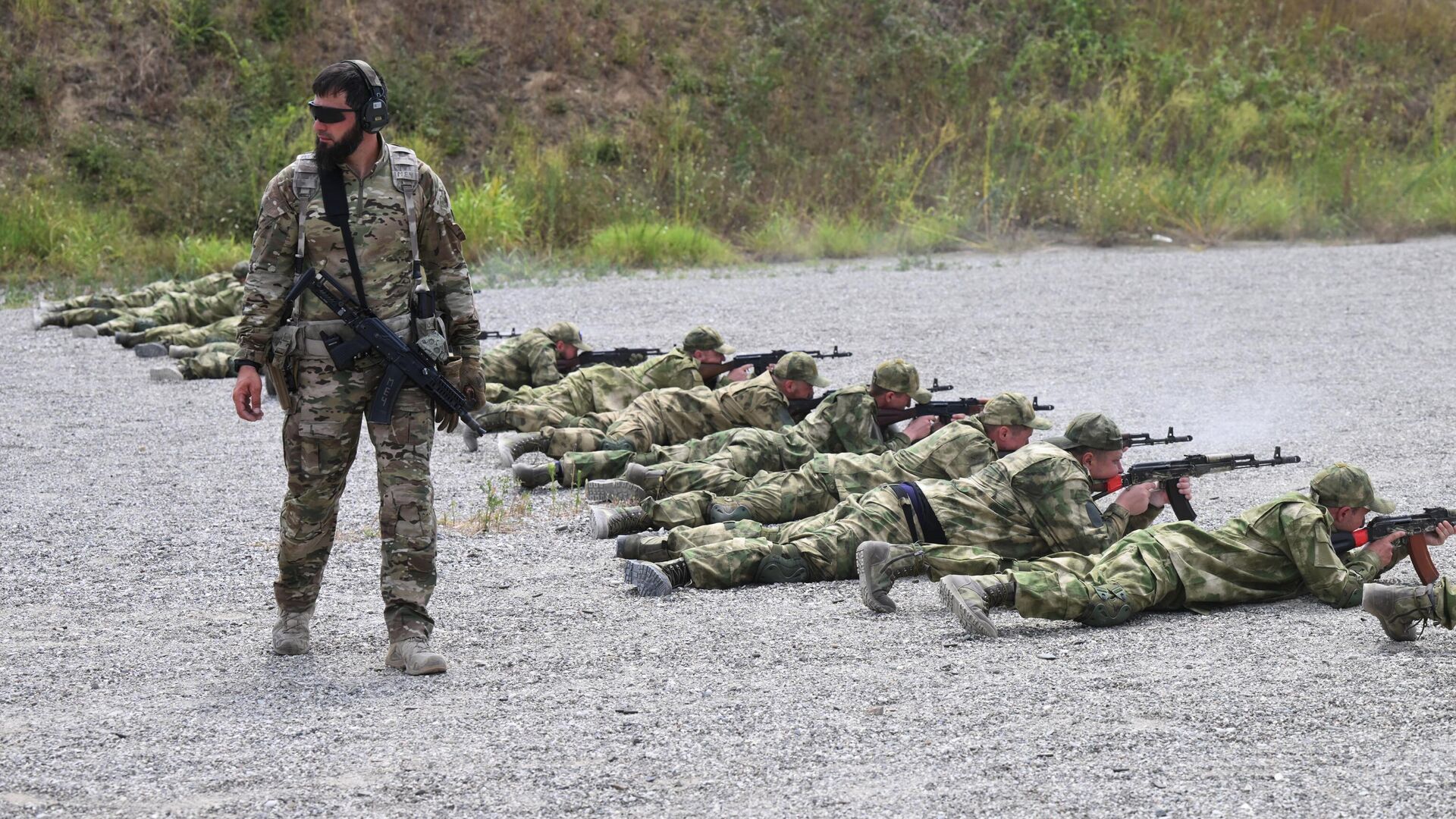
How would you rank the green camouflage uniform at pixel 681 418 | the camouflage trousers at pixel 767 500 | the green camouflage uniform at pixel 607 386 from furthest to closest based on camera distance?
1. the green camouflage uniform at pixel 607 386
2. the green camouflage uniform at pixel 681 418
3. the camouflage trousers at pixel 767 500

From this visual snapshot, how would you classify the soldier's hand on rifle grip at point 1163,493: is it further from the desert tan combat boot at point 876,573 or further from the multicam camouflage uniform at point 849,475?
Answer: the desert tan combat boot at point 876,573

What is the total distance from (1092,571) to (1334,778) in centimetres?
194

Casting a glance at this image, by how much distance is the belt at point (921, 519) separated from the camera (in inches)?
262

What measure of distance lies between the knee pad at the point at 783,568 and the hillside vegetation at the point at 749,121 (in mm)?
12754

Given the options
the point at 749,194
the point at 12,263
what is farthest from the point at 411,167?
the point at 749,194

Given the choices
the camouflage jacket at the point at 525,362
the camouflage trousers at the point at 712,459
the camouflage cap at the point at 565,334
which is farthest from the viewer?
the camouflage cap at the point at 565,334

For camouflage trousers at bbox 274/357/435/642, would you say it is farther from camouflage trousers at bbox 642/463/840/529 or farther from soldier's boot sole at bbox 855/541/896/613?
camouflage trousers at bbox 642/463/840/529

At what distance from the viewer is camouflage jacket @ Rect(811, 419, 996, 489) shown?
24.5 ft

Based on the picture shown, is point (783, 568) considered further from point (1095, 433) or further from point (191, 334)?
point (191, 334)

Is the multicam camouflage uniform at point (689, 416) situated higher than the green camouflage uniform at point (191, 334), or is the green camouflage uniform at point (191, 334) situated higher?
the multicam camouflage uniform at point (689, 416)

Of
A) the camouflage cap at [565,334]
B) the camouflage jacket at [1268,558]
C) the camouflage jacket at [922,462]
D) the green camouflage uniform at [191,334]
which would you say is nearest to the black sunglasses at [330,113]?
the camouflage jacket at [922,462]

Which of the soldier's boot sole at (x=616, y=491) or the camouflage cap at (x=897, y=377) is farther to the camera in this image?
the camouflage cap at (x=897, y=377)

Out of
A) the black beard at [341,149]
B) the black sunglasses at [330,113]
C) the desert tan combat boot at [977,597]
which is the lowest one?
the desert tan combat boot at [977,597]

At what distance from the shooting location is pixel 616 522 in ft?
24.3
